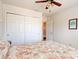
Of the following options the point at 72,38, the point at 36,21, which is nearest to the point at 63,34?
the point at 72,38

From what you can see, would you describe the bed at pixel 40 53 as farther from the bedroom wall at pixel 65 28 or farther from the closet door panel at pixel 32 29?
the closet door panel at pixel 32 29

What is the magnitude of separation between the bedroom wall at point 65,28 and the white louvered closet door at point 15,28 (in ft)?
7.74

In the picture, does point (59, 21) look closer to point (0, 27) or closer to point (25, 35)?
point (25, 35)

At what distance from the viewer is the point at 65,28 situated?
535 cm

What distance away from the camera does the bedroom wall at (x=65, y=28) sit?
4.66 meters

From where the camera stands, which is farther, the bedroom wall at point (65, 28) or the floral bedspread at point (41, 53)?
the bedroom wall at point (65, 28)

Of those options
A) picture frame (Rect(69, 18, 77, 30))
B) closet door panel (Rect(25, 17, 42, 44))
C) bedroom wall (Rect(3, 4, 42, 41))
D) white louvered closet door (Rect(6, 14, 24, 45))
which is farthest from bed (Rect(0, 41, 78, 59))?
closet door panel (Rect(25, 17, 42, 44))

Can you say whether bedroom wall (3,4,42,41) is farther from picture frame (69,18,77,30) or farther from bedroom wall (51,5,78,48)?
picture frame (69,18,77,30)

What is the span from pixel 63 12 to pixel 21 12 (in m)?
2.44

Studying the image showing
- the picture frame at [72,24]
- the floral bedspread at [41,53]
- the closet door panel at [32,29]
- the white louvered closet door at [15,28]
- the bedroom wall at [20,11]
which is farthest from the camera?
the closet door panel at [32,29]

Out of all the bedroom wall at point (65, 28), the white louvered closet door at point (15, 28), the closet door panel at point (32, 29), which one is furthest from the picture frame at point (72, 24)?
the white louvered closet door at point (15, 28)

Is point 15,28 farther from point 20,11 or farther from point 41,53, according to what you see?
point 41,53

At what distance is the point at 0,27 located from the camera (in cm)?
379

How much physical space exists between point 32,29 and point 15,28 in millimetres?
1100
